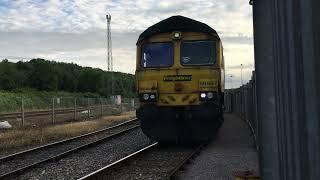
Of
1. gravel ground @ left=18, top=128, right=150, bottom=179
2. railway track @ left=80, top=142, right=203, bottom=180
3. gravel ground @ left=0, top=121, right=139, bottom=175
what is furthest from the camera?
gravel ground @ left=0, top=121, right=139, bottom=175

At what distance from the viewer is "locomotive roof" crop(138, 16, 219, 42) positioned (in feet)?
43.3

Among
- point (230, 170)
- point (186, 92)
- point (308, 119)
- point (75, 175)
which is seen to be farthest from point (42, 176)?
point (308, 119)

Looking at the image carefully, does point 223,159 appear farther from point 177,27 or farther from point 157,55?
point 177,27

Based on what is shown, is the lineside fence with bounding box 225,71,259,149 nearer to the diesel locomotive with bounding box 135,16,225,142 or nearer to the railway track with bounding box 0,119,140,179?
the diesel locomotive with bounding box 135,16,225,142

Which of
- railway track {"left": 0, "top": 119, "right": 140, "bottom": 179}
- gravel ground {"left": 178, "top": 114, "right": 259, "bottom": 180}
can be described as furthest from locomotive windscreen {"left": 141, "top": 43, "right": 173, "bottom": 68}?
railway track {"left": 0, "top": 119, "right": 140, "bottom": 179}

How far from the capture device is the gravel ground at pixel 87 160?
998 centimetres

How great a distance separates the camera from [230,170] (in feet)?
32.0

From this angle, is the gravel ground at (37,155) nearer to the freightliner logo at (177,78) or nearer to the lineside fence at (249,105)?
the freightliner logo at (177,78)

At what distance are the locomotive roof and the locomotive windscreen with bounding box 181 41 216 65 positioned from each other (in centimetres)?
35

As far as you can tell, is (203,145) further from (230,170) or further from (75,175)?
(75,175)

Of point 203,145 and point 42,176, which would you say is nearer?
point 42,176

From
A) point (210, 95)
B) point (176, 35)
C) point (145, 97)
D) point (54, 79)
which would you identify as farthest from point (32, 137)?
point (54, 79)

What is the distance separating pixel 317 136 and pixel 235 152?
1014 centimetres

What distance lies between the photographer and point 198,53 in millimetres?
13203
